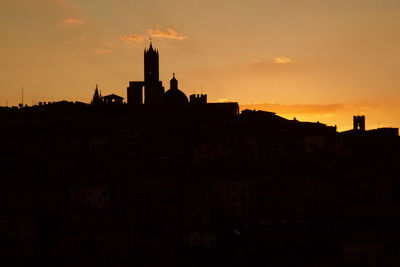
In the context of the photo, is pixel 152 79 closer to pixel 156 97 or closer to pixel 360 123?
pixel 156 97

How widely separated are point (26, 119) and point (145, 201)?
32794mm

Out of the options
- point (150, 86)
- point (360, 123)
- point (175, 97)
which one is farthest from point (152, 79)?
point (360, 123)

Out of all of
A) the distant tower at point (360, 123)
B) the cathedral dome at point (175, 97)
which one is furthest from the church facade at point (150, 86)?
the distant tower at point (360, 123)

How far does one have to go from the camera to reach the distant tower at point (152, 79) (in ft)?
336

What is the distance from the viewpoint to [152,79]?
341 feet

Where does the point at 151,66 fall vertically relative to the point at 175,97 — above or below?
above

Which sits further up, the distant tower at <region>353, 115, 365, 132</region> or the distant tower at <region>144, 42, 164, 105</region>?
the distant tower at <region>144, 42, 164, 105</region>

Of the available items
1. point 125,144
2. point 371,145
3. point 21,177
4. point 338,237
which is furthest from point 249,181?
point 371,145

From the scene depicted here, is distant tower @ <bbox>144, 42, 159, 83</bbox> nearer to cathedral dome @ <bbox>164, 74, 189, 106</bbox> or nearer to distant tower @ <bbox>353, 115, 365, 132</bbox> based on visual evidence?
cathedral dome @ <bbox>164, 74, 189, 106</bbox>

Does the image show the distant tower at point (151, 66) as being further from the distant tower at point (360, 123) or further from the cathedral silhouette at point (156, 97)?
the distant tower at point (360, 123)

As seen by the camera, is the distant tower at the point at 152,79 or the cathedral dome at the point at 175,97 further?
the distant tower at the point at 152,79

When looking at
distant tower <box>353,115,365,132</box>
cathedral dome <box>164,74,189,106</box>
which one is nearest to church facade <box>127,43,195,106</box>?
cathedral dome <box>164,74,189,106</box>

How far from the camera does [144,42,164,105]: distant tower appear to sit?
102 m

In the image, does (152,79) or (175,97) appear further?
(152,79)
